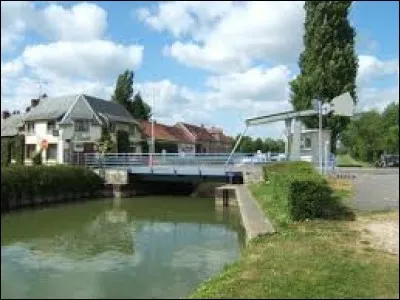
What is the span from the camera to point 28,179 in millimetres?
31641

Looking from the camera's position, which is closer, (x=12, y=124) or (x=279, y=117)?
(x=279, y=117)

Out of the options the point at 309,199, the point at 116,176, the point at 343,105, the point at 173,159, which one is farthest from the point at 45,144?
the point at 309,199

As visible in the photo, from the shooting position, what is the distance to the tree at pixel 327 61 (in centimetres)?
3916

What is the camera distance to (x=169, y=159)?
140 feet

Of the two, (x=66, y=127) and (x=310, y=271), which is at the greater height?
(x=66, y=127)

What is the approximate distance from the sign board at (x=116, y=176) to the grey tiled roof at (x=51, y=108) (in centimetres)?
1193

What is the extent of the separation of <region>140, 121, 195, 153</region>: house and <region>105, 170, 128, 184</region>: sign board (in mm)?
21988

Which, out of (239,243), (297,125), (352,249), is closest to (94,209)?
(297,125)

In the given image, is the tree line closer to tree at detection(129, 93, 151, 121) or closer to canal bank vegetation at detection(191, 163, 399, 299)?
canal bank vegetation at detection(191, 163, 399, 299)

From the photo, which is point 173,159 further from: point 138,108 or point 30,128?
point 138,108

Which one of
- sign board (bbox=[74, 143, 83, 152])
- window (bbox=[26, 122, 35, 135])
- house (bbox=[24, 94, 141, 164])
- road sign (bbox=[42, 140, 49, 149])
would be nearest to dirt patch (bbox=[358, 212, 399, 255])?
house (bbox=[24, 94, 141, 164])

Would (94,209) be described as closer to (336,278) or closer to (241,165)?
(241,165)

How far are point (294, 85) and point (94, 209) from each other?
16414mm

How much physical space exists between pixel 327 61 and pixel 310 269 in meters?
31.2
